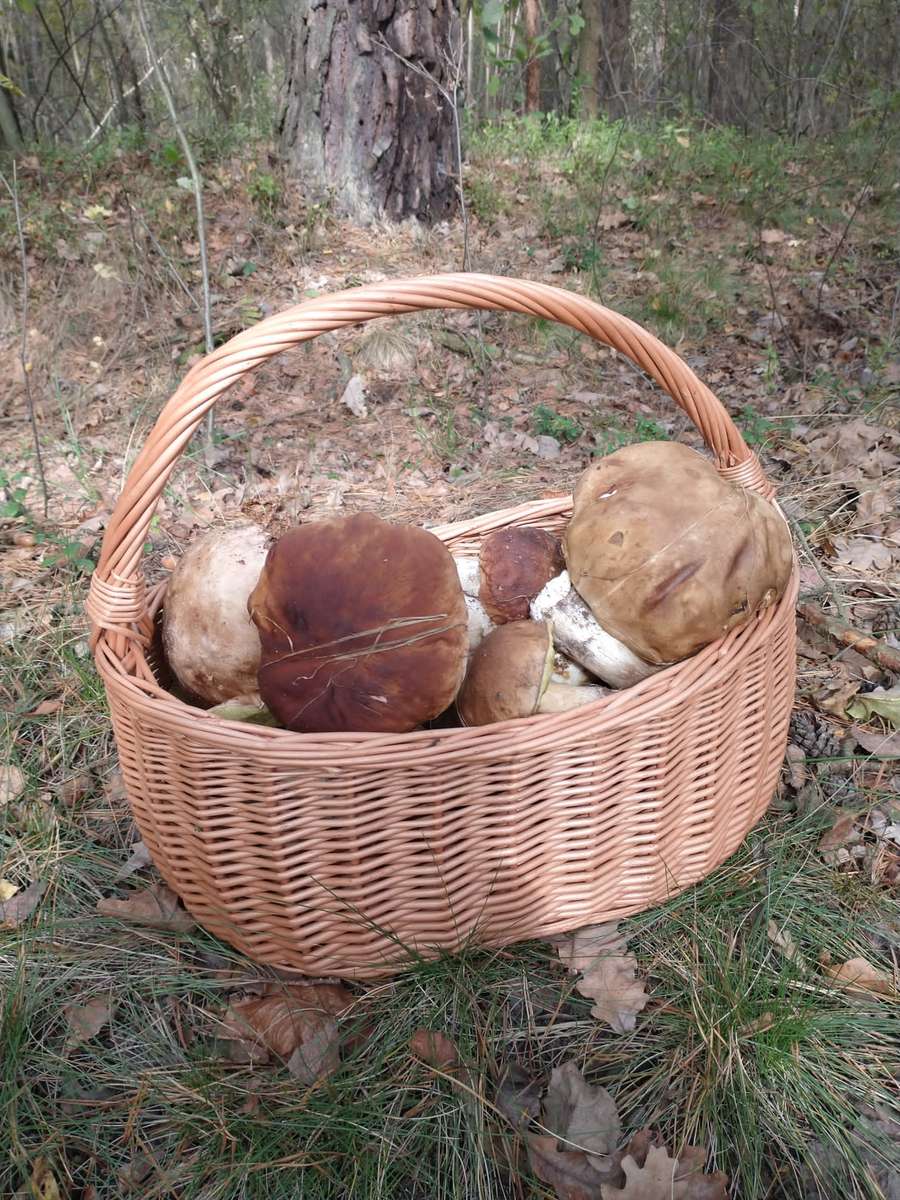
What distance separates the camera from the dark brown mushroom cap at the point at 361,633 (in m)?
1.46

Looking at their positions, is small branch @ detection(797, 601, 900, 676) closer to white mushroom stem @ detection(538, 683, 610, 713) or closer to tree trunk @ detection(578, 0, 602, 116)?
white mushroom stem @ detection(538, 683, 610, 713)

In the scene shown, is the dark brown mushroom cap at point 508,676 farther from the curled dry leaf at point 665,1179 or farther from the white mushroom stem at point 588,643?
the curled dry leaf at point 665,1179

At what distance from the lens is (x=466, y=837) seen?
4.70 ft

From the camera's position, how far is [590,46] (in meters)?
8.65

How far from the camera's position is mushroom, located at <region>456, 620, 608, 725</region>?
1.54 metres

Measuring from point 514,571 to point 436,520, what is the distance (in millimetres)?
1402

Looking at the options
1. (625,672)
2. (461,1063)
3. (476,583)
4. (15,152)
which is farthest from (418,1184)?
(15,152)

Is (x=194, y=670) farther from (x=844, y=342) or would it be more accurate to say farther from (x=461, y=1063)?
(x=844, y=342)

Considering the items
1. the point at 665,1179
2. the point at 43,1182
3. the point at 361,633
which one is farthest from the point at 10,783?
the point at 665,1179

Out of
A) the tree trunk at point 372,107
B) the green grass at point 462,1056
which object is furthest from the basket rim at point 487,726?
the tree trunk at point 372,107

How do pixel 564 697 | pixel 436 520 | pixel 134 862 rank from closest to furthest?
pixel 564 697 → pixel 134 862 → pixel 436 520

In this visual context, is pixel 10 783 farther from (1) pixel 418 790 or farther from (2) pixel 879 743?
(2) pixel 879 743

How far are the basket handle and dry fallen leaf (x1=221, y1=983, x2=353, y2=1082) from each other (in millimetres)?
775

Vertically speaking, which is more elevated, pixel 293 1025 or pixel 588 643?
pixel 588 643
